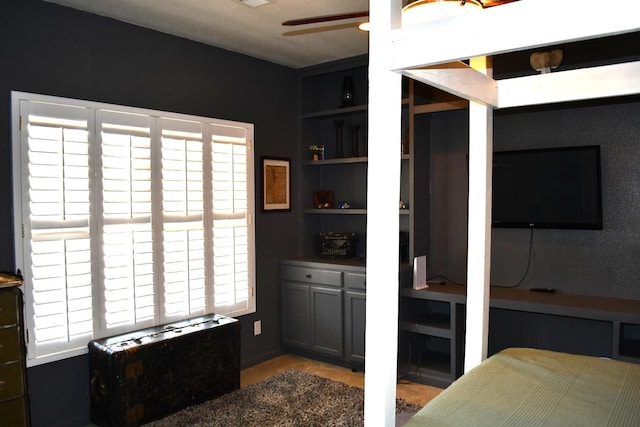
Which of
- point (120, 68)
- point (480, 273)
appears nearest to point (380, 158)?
point (480, 273)

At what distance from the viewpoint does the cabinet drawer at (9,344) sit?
2432 millimetres

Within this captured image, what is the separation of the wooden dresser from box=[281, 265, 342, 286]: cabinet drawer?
224 centimetres

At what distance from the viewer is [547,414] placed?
127 cm

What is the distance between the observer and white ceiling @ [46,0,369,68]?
2.97 metres

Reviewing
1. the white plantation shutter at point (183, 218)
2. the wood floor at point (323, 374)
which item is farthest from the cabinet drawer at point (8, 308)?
the wood floor at point (323, 374)

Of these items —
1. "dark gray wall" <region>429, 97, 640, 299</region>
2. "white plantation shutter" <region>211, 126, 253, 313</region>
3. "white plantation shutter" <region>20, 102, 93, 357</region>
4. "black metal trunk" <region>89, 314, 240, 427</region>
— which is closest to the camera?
"white plantation shutter" <region>20, 102, 93, 357</region>

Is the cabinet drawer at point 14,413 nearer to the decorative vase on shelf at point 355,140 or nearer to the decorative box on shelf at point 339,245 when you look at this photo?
the decorative box on shelf at point 339,245

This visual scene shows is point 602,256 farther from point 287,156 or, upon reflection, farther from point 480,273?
point 287,156

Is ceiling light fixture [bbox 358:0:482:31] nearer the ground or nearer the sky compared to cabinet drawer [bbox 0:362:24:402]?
nearer the sky

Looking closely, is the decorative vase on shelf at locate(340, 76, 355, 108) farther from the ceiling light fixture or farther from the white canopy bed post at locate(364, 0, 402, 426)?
the white canopy bed post at locate(364, 0, 402, 426)

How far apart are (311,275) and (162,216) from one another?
1.41 meters

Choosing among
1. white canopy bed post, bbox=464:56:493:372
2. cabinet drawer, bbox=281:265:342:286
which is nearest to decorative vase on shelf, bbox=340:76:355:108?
cabinet drawer, bbox=281:265:342:286

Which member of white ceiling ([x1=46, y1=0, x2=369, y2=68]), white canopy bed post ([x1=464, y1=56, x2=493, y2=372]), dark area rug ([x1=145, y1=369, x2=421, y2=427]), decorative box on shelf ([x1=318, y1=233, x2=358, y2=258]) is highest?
white ceiling ([x1=46, y1=0, x2=369, y2=68])

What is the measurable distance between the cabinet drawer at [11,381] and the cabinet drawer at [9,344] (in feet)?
0.13
